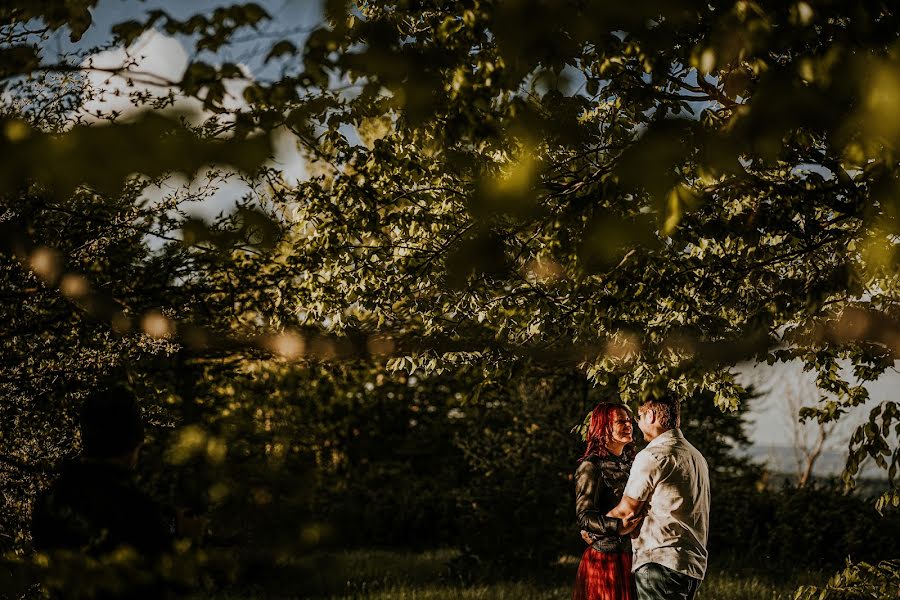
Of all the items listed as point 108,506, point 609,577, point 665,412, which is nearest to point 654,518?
point 665,412

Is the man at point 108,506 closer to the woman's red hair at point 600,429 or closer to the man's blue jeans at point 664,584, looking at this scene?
the man's blue jeans at point 664,584

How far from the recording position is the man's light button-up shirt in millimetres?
4062

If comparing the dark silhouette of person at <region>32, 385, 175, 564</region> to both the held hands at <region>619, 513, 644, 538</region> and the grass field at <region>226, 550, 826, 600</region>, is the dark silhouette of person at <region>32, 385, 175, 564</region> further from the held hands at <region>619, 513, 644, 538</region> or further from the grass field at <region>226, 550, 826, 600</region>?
the grass field at <region>226, 550, 826, 600</region>

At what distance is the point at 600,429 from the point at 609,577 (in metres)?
0.99

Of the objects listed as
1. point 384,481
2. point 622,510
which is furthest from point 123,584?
point 384,481

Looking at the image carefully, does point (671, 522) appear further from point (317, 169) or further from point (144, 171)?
point (317, 169)

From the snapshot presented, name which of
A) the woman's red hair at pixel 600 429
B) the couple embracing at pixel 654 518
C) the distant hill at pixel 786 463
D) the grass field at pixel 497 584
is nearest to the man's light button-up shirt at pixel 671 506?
the couple embracing at pixel 654 518

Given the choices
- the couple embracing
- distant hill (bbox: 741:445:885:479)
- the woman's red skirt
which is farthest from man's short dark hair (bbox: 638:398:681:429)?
distant hill (bbox: 741:445:885:479)

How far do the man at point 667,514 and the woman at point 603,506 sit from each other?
37 centimetres

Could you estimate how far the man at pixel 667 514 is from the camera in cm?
405

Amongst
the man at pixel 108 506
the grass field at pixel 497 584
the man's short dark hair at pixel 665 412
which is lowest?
the grass field at pixel 497 584

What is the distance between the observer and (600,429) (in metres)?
4.97

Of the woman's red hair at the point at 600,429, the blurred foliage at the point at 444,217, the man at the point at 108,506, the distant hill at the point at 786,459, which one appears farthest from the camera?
the distant hill at the point at 786,459

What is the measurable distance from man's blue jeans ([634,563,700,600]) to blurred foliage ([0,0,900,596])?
43.5 inches
